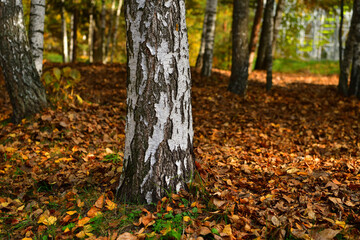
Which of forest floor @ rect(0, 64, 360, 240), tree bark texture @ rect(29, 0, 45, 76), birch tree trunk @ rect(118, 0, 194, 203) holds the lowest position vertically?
forest floor @ rect(0, 64, 360, 240)

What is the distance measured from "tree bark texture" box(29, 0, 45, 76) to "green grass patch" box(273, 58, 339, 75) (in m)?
14.2

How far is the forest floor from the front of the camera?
2.34 metres

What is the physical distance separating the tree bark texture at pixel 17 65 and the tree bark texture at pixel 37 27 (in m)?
1.08

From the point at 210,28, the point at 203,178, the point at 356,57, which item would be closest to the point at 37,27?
the point at 203,178

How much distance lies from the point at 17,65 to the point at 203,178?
3.77 metres

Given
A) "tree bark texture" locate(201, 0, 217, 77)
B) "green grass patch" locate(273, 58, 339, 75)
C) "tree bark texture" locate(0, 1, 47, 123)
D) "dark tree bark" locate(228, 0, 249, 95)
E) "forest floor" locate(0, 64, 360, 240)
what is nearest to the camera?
"forest floor" locate(0, 64, 360, 240)

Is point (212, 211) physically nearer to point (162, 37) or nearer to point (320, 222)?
point (320, 222)

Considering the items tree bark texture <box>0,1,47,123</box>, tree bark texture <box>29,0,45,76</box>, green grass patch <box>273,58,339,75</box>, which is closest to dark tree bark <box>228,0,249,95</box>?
tree bark texture <box>29,0,45,76</box>

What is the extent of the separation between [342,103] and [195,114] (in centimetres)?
416

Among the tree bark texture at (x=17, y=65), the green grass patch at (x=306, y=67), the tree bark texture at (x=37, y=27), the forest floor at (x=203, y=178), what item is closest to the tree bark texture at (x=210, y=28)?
the forest floor at (x=203, y=178)

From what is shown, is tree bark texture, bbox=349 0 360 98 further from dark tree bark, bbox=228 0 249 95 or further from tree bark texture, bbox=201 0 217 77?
tree bark texture, bbox=201 0 217 77

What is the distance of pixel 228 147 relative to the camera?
4.51 meters

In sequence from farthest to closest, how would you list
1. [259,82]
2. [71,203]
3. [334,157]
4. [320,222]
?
[259,82] < [334,157] < [71,203] < [320,222]

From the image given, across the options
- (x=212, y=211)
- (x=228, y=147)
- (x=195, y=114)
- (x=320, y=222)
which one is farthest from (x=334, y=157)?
(x=195, y=114)
